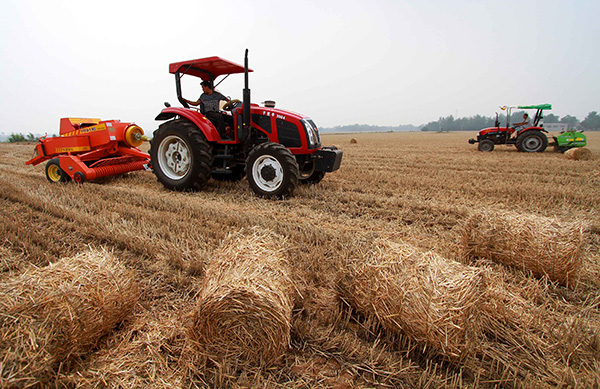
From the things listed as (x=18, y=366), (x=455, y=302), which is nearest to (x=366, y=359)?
(x=455, y=302)

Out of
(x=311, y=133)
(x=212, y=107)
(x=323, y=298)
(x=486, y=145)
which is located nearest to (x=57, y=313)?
(x=323, y=298)

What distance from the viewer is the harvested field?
1659 mm

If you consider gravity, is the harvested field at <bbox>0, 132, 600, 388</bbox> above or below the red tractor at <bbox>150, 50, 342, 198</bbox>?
below

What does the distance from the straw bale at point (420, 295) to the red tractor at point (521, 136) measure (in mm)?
14218

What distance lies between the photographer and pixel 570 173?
7598 mm

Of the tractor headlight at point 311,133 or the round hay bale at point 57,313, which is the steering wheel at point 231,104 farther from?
the round hay bale at point 57,313

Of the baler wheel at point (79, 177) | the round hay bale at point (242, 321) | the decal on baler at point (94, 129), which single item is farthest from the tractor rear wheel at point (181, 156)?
the round hay bale at point (242, 321)

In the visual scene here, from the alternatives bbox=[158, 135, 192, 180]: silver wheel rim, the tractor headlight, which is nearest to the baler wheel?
bbox=[158, 135, 192, 180]: silver wheel rim

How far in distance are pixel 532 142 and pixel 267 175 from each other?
1344cm

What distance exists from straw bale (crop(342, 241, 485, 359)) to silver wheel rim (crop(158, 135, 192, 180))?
4.55 metres

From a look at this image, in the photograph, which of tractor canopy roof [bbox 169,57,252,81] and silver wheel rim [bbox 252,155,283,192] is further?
tractor canopy roof [bbox 169,57,252,81]

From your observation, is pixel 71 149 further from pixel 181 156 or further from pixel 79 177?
pixel 181 156

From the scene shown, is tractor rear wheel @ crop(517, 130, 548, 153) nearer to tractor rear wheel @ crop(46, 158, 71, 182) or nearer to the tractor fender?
the tractor fender

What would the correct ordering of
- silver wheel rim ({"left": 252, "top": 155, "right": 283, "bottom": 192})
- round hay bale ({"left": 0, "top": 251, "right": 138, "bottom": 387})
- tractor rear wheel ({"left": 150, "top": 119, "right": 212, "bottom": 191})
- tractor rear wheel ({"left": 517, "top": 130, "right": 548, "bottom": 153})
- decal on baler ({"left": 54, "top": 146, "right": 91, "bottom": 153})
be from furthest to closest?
tractor rear wheel ({"left": 517, "top": 130, "right": 548, "bottom": 153}), decal on baler ({"left": 54, "top": 146, "right": 91, "bottom": 153}), tractor rear wheel ({"left": 150, "top": 119, "right": 212, "bottom": 191}), silver wheel rim ({"left": 252, "top": 155, "right": 283, "bottom": 192}), round hay bale ({"left": 0, "top": 251, "right": 138, "bottom": 387})
